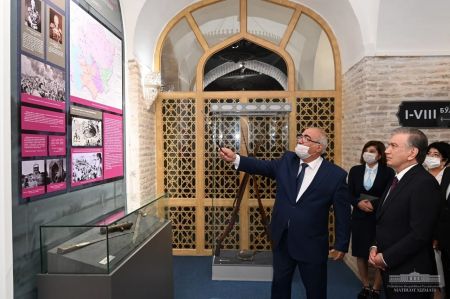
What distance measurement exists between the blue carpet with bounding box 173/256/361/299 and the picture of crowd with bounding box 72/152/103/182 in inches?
64.9

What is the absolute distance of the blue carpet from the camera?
4152 mm

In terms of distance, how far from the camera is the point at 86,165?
351cm

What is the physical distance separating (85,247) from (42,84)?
1.28m

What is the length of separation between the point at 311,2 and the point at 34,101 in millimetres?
4197

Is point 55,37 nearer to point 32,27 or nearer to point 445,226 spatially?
point 32,27

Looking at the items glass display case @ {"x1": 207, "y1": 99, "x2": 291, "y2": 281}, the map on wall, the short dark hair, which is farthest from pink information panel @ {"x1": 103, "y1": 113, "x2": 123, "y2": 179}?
the short dark hair

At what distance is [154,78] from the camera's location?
16.8 ft

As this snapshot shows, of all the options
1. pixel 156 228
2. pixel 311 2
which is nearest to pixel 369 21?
pixel 311 2

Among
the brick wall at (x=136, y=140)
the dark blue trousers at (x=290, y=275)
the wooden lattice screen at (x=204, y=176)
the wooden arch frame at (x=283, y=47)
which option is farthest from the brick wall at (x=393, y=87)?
the brick wall at (x=136, y=140)

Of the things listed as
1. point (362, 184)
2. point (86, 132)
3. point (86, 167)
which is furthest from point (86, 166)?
point (362, 184)

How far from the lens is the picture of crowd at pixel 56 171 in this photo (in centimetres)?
287

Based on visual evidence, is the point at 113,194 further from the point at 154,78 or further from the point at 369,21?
the point at 369,21

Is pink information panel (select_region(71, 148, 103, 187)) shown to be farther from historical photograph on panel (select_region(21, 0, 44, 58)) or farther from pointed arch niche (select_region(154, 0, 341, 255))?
pointed arch niche (select_region(154, 0, 341, 255))

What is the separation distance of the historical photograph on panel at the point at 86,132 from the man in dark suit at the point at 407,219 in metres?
2.61
